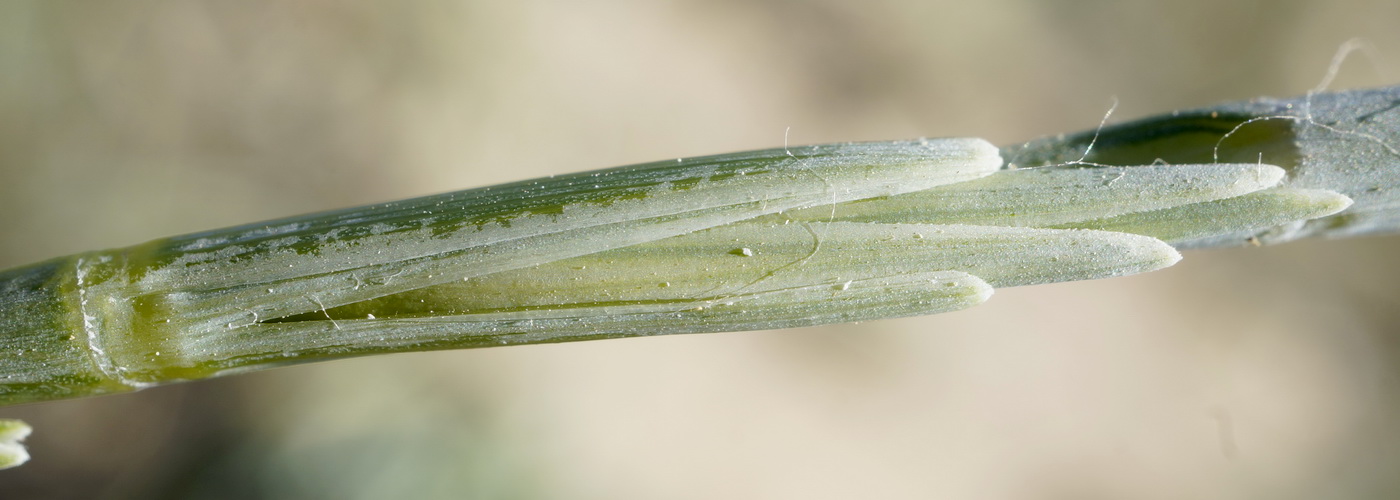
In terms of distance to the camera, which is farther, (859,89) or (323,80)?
(859,89)

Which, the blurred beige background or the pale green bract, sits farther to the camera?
the blurred beige background

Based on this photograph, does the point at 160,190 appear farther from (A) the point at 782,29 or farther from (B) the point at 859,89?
(B) the point at 859,89

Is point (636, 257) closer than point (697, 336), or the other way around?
point (636, 257)

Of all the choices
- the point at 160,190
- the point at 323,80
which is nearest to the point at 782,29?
the point at 323,80

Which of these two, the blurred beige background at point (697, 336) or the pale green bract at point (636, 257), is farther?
the blurred beige background at point (697, 336)

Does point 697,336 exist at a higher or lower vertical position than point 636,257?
lower
